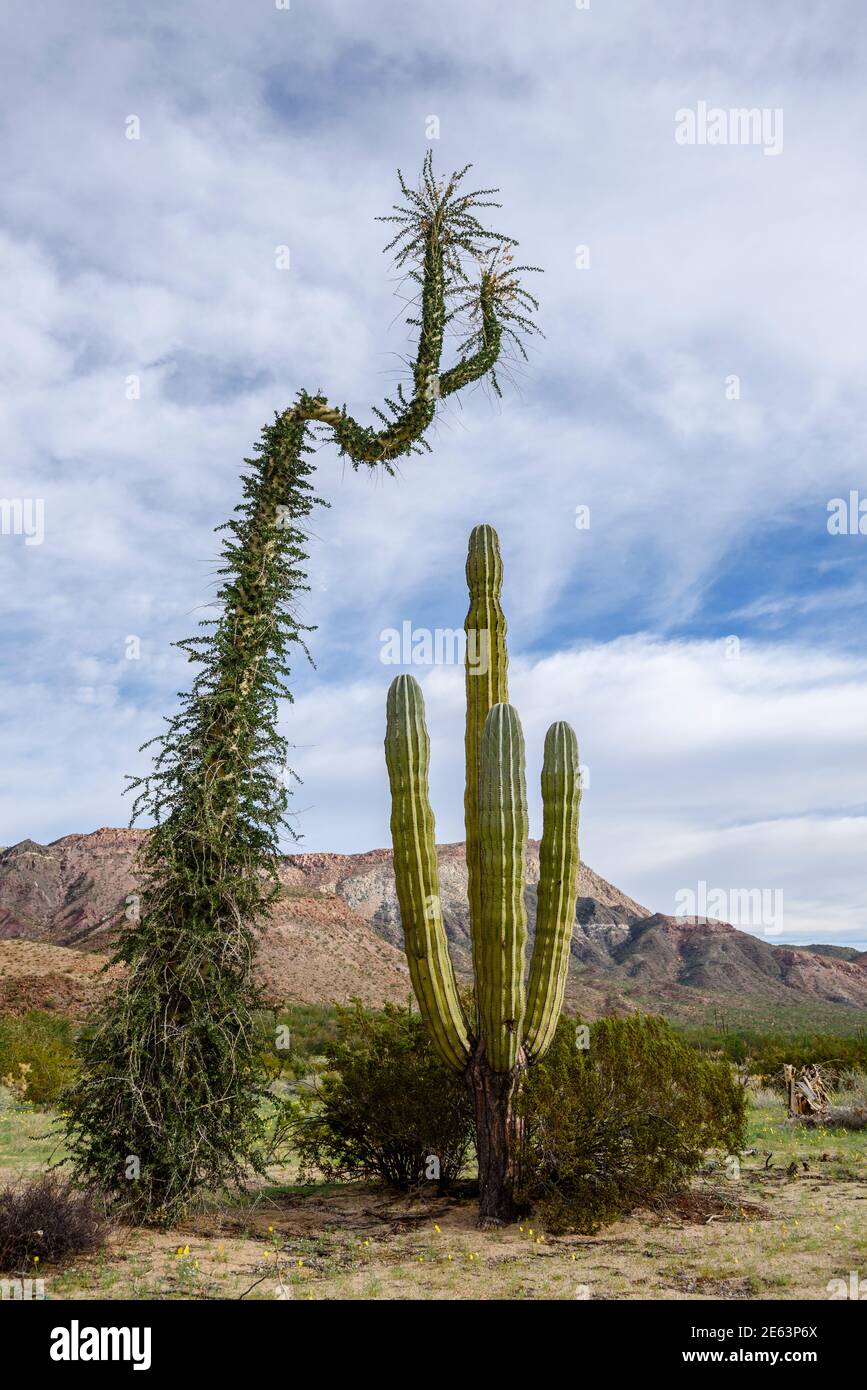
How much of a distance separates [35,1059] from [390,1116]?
12263 millimetres

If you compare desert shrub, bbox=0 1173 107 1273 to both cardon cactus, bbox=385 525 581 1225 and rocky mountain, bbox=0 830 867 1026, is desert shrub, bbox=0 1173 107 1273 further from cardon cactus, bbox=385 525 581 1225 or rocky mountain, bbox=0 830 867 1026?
rocky mountain, bbox=0 830 867 1026

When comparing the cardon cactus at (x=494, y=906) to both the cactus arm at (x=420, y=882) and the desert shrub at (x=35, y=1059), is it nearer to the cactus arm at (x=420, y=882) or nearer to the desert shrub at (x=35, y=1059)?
the cactus arm at (x=420, y=882)

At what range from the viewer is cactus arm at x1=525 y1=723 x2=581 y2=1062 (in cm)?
800

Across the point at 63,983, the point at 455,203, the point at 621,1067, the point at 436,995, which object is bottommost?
the point at 63,983

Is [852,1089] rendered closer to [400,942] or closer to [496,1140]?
[496,1140]

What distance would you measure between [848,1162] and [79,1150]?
8.06 metres

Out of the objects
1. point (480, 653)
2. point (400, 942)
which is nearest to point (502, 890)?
point (480, 653)

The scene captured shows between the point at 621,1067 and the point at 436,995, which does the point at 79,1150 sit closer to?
the point at 436,995

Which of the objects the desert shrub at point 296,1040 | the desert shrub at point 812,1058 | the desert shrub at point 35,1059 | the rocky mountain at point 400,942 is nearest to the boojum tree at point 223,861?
the desert shrub at point 296,1040

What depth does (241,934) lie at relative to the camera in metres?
8.13

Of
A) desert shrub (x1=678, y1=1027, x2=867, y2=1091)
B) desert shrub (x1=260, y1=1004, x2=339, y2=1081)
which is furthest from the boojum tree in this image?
desert shrub (x1=678, y1=1027, x2=867, y2=1091)
